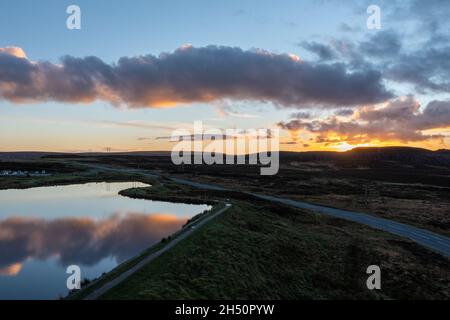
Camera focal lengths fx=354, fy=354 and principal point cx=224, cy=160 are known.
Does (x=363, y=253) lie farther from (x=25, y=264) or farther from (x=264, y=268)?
(x=25, y=264)

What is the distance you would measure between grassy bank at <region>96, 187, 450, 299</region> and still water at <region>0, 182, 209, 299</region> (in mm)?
7041

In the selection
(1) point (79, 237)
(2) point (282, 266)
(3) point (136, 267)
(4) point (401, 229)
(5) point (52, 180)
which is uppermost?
(5) point (52, 180)

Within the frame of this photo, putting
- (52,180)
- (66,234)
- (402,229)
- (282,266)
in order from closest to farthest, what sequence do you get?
(282,266)
(66,234)
(402,229)
(52,180)

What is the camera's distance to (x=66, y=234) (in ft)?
145

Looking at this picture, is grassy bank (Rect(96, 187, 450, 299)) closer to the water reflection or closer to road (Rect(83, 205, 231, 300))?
road (Rect(83, 205, 231, 300))

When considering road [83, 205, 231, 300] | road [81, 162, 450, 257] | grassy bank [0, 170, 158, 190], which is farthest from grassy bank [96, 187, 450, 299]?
grassy bank [0, 170, 158, 190]

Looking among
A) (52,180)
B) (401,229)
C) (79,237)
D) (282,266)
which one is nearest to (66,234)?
(79,237)

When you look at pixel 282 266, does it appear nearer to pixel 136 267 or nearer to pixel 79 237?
pixel 136 267

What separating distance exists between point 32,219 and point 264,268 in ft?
125

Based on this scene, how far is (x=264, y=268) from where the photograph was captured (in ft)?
114

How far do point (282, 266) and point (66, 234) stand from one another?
2692 cm
